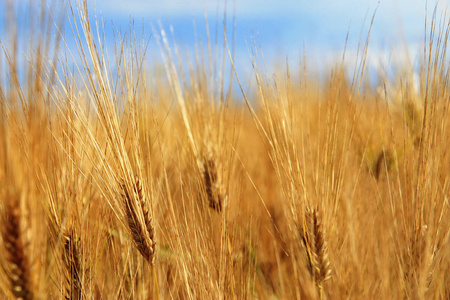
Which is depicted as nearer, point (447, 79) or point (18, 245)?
point (18, 245)

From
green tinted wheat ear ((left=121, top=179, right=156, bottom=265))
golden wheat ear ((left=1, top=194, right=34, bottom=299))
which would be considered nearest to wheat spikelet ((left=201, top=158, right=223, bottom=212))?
green tinted wheat ear ((left=121, top=179, right=156, bottom=265))

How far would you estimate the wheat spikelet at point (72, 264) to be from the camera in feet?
3.11

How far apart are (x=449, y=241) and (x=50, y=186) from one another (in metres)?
Answer: 1.05

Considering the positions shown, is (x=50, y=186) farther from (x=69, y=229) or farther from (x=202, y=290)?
(x=202, y=290)

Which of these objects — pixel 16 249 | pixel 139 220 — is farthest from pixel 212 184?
pixel 16 249

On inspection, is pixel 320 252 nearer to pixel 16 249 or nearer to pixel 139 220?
pixel 139 220

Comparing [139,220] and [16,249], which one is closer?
[16,249]

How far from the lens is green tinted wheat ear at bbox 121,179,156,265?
3.13ft

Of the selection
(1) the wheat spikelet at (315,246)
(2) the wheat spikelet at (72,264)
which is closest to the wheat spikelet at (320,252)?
(1) the wheat spikelet at (315,246)

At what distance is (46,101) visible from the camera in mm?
744

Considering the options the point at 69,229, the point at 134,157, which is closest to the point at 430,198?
the point at 134,157

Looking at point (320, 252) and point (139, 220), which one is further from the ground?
point (139, 220)

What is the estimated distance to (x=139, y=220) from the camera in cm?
96

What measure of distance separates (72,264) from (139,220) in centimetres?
20
